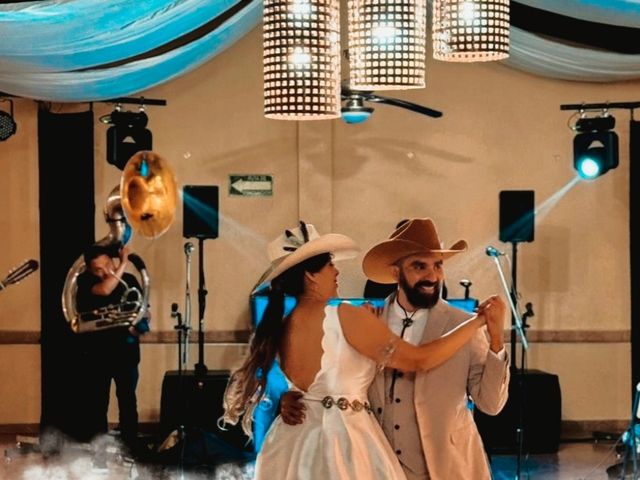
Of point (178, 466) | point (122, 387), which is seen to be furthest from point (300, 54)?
point (122, 387)

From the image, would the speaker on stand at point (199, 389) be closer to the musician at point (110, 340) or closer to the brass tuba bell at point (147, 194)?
the musician at point (110, 340)

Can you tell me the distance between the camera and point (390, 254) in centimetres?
417

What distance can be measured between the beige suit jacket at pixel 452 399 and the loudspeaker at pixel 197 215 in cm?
473

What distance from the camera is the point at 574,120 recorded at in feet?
32.4

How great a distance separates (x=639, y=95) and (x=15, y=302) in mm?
5274

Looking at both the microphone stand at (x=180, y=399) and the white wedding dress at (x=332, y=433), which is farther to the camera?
the microphone stand at (x=180, y=399)

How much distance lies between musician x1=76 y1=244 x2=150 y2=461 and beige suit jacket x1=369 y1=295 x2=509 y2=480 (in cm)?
423

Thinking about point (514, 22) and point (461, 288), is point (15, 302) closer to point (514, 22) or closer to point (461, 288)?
point (461, 288)

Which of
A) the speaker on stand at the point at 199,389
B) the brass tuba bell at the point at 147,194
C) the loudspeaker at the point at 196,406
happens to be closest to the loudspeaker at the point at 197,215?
the speaker on stand at the point at 199,389

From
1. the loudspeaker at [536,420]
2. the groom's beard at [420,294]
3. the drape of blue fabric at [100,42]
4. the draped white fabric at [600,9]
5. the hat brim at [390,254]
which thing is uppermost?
the draped white fabric at [600,9]

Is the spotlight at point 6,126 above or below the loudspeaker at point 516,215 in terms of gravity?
above

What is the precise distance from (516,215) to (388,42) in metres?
5.77

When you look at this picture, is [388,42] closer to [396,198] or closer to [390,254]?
[390,254]

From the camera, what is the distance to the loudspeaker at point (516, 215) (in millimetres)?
8945
